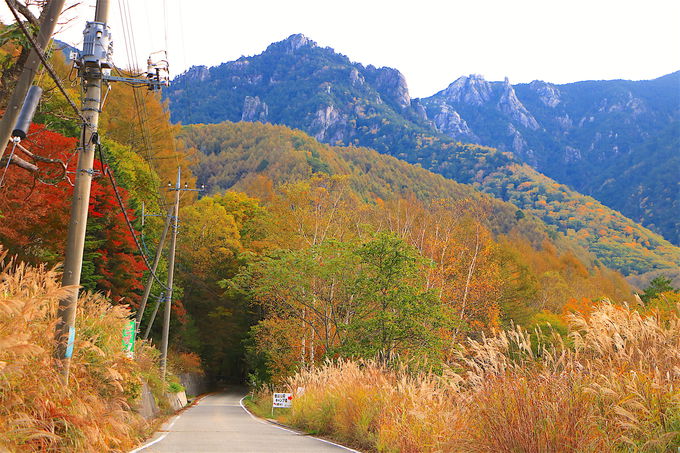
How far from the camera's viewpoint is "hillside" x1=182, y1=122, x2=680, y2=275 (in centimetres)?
9844

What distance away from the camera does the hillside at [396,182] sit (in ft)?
323

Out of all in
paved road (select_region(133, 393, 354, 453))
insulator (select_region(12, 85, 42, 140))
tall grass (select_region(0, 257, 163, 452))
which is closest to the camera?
tall grass (select_region(0, 257, 163, 452))

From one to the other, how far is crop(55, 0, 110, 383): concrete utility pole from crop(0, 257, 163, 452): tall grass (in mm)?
672

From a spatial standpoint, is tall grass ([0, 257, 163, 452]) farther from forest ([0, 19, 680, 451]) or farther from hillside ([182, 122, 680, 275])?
hillside ([182, 122, 680, 275])

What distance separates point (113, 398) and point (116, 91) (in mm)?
44306

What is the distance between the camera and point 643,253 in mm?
110438

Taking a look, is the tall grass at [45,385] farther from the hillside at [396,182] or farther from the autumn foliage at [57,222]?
the hillside at [396,182]

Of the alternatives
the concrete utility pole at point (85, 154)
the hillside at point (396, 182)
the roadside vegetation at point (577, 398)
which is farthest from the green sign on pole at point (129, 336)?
the hillside at point (396, 182)

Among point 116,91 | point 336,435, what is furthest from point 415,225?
point 336,435

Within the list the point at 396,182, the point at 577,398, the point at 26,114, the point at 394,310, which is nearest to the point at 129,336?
the point at 26,114

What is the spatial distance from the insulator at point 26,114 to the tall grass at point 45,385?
1.75 m

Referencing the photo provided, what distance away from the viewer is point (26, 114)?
770 centimetres

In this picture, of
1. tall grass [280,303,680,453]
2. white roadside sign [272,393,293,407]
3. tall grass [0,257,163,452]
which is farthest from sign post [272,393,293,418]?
tall grass [280,303,680,453]

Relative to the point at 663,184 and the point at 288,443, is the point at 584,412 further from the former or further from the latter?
the point at 663,184
